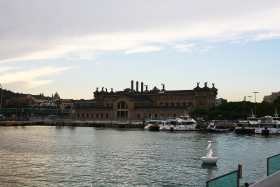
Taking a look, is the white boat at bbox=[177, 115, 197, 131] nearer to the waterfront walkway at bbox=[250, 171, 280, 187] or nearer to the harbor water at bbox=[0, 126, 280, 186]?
the harbor water at bbox=[0, 126, 280, 186]

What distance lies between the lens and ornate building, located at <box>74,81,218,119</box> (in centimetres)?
14738

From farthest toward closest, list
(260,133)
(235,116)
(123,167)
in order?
(235,116) < (260,133) < (123,167)

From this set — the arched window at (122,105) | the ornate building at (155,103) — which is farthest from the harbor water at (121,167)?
the arched window at (122,105)

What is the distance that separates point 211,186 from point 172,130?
90.8 m

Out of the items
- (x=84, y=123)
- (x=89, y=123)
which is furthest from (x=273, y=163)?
(x=84, y=123)

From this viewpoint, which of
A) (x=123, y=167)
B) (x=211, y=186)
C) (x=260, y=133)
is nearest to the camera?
(x=211, y=186)

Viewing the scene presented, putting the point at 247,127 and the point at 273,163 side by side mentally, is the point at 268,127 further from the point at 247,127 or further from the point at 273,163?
the point at 273,163

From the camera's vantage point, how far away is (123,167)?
37.2m

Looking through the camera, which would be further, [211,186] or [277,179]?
[211,186]

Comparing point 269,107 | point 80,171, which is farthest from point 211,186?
point 269,107

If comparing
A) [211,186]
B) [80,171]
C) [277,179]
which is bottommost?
[80,171]

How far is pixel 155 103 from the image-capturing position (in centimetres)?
17075

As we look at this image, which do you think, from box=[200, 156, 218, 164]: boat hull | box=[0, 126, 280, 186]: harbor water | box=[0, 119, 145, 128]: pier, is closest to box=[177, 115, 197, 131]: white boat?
box=[0, 119, 145, 128]: pier

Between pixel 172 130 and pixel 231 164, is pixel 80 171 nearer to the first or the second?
pixel 231 164
